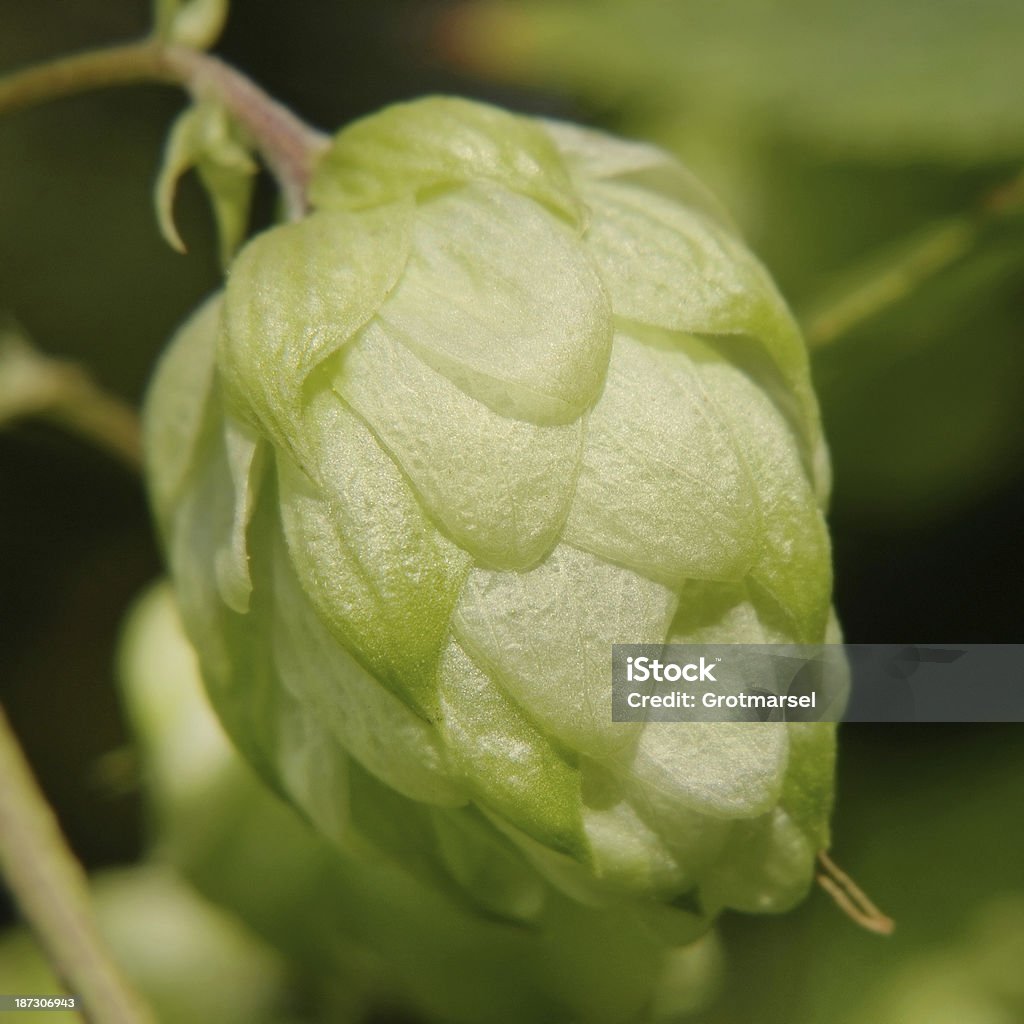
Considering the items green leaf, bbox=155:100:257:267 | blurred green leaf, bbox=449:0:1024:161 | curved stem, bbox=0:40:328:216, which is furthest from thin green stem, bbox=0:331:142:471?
blurred green leaf, bbox=449:0:1024:161

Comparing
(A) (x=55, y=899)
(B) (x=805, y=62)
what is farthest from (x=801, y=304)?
(A) (x=55, y=899)

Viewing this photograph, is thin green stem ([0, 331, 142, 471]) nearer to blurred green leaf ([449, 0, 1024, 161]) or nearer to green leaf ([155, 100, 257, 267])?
green leaf ([155, 100, 257, 267])

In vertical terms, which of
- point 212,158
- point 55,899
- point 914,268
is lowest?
point 55,899

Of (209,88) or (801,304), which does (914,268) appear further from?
(209,88)

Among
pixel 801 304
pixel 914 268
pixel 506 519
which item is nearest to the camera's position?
pixel 506 519

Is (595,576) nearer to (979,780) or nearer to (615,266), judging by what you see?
(615,266)

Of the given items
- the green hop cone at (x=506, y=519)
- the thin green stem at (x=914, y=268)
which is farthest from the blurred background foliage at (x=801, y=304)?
the green hop cone at (x=506, y=519)

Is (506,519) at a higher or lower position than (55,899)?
higher
